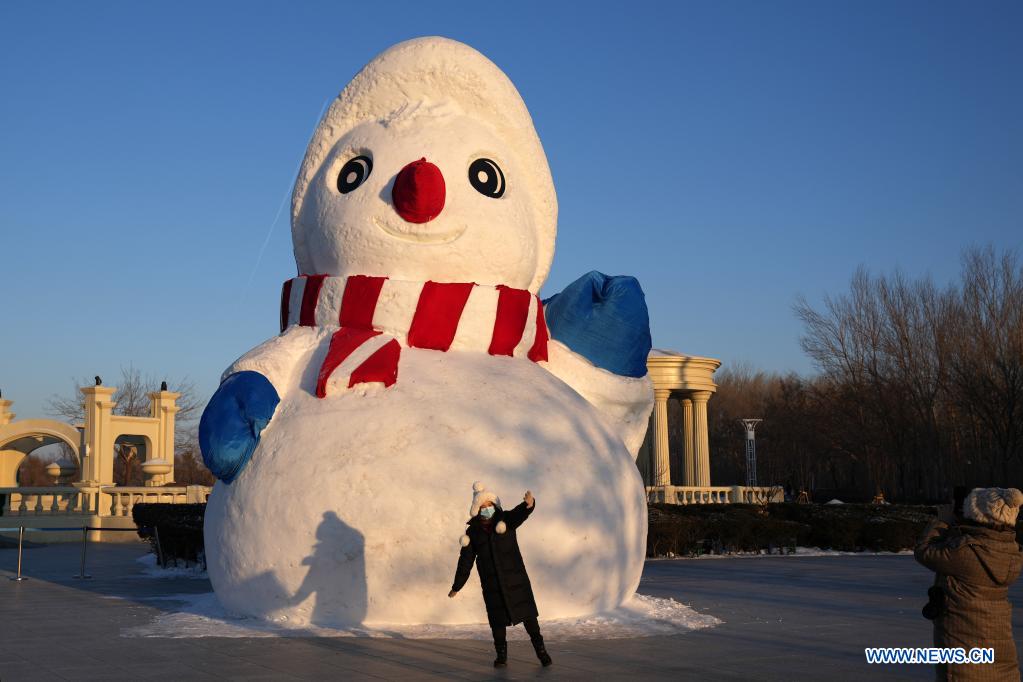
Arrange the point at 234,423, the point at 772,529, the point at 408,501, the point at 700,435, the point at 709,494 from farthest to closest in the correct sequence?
the point at 700,435 → the point at 709,494 → the point at 772,529 → the point at 234,423 → the point at 408,501

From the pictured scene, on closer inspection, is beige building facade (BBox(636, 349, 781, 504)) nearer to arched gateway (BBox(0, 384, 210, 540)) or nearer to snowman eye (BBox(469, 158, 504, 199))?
arched gateway (BBox(0, 384, 210, 540))

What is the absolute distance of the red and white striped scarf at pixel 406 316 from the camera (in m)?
8.92

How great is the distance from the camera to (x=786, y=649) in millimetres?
7773

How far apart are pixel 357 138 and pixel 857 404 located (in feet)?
110

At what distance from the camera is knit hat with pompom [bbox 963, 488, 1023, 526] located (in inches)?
190

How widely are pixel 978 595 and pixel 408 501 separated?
14.3ft

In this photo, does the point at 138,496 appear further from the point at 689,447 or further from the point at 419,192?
the point at 419,192

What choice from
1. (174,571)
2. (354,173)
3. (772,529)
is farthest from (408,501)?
(772,529)

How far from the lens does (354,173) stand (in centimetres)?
953

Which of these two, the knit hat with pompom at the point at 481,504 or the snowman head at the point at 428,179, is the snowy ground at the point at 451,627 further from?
the snowman head at the point at 428,179

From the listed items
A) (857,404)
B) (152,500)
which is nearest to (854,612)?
(152,500)

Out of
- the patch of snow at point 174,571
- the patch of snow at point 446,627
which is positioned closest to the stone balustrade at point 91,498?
the patch of snow at point 174,571

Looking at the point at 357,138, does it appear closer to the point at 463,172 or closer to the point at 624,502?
the point at 463,172

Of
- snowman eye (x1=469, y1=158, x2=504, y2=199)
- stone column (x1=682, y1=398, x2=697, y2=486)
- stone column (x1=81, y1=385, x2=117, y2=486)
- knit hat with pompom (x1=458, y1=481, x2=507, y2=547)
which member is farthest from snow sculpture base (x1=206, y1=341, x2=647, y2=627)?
stone column (x1=682, y1=398, x2=697, y2=486)
